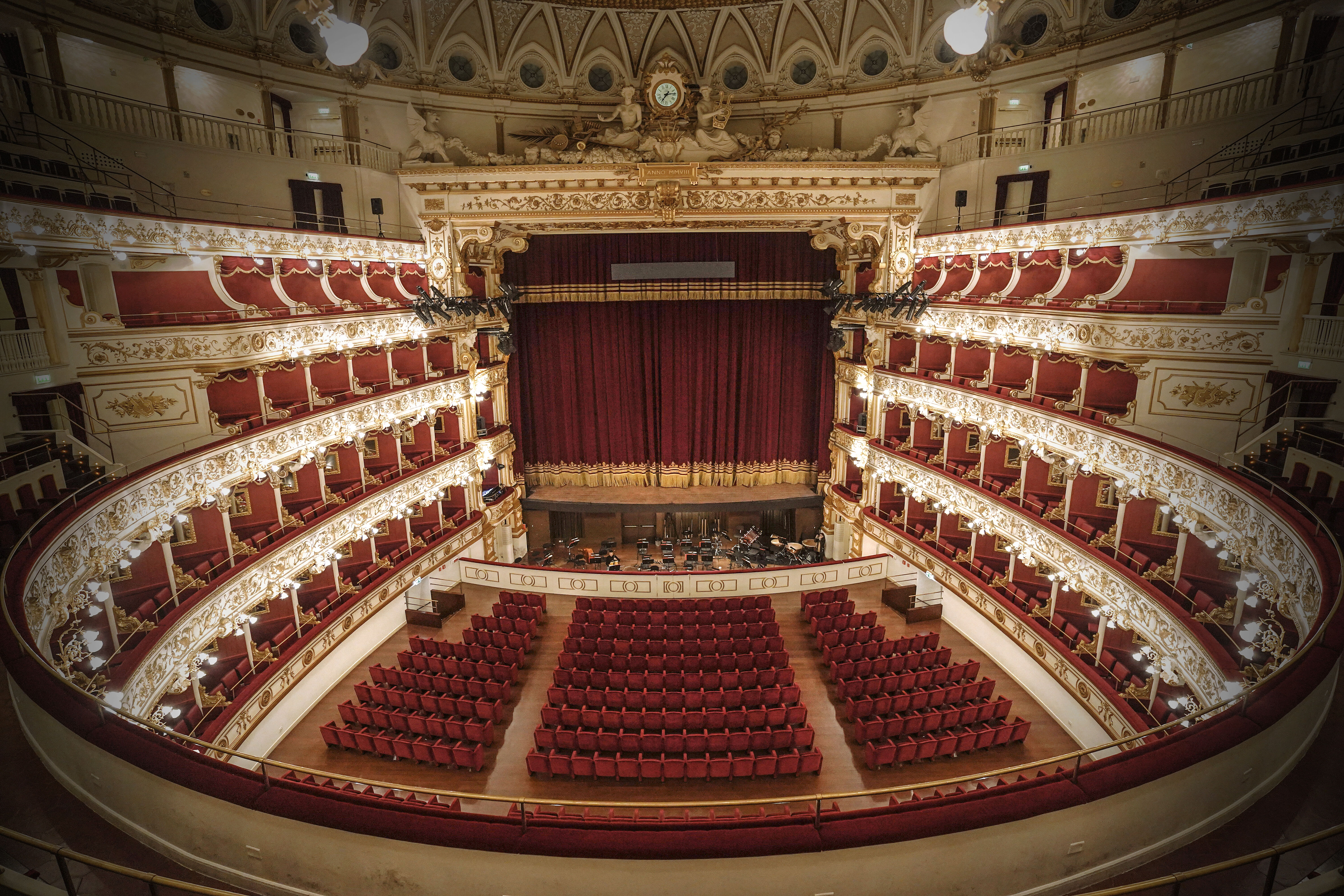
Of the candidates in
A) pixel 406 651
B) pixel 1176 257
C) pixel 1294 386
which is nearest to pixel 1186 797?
pixel 1294 386

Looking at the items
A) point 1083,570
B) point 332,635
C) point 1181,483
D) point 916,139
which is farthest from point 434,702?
point 916,139

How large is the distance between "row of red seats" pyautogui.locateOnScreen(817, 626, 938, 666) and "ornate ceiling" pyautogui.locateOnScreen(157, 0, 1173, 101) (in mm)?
12878

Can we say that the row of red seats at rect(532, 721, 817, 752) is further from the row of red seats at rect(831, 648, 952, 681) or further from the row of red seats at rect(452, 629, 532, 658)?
the row of red seats at rect(452, 629, 532, 658)

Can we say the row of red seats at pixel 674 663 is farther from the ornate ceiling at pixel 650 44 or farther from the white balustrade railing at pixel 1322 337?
the ornate ceiling at pixel 650 44

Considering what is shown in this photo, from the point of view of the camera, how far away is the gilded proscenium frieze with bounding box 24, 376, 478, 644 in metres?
6.41

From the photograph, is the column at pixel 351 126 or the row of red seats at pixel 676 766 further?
the column at pixel 351 126

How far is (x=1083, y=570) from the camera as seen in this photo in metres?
10.8

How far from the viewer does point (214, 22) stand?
13445 millimetres

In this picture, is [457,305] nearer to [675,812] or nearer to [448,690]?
[448,690]

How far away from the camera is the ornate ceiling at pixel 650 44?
15.4 metres

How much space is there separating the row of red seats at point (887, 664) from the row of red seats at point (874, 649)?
0.10 meters

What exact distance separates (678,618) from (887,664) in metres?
4.25

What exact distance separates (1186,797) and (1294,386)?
23.2 feet

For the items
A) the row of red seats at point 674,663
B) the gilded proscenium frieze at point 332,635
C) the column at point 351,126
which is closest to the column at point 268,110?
the column at point 351,126
